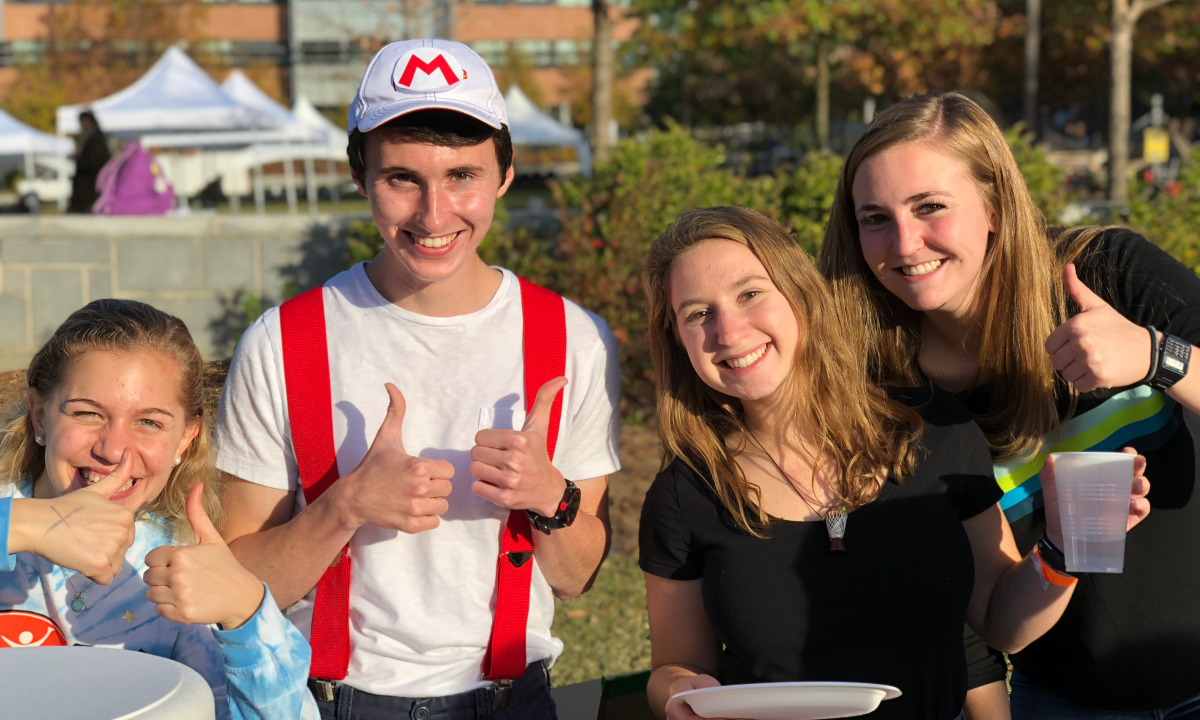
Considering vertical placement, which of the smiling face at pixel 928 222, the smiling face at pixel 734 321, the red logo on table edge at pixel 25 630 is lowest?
the red logo on table edge at pixel 25 630

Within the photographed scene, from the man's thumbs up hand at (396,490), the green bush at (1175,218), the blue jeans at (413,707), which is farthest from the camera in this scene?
the green bush at (1175,218)

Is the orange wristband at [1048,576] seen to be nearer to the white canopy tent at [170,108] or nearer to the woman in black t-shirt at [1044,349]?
the woman in black t-shirt at [1044,349]

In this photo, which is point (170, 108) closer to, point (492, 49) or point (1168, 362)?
point (1168, 362)

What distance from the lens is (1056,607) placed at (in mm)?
2443

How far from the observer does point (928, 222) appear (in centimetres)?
261

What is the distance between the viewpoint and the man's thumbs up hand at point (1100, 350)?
90.6 inches

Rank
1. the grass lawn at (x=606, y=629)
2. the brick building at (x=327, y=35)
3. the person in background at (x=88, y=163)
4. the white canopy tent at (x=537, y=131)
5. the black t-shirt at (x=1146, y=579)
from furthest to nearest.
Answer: the brick building at (x=327, y=35)
the white canopy tent at (x=537, y=131)
the person in background at (x=88, y=163)
the grass lawn at (x=606, y=629)
the black t-shirt at (x=1146, y=579)

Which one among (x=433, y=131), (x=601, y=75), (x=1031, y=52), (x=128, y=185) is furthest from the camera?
(x=1031, y=52)

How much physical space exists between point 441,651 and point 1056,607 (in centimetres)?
139

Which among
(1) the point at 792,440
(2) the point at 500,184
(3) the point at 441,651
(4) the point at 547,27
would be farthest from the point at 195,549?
(4) the point at 547,27

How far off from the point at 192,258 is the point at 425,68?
24.1 ft

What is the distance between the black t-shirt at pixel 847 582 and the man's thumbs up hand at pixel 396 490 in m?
0.50

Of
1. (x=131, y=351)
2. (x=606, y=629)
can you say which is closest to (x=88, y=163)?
(x=606, y=629)

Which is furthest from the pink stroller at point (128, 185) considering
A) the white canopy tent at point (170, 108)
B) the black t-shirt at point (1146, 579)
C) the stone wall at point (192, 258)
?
the black t-shirt at point (1146, 579)
